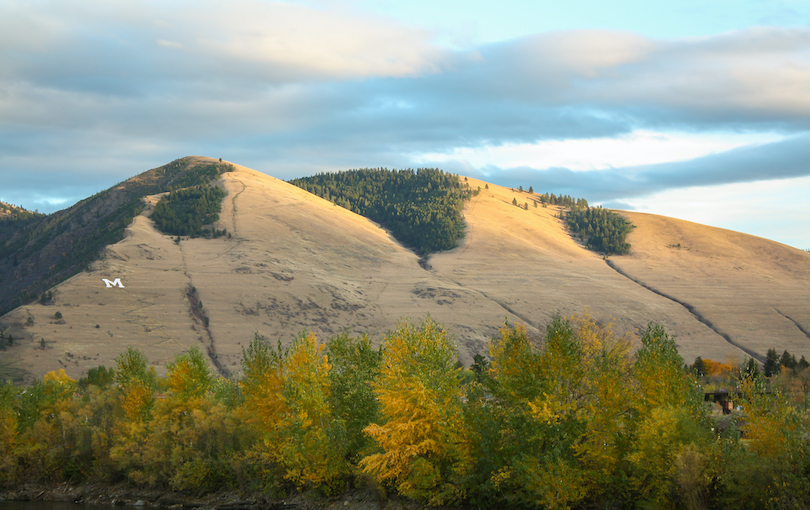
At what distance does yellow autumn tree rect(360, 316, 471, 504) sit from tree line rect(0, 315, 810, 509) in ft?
0.44

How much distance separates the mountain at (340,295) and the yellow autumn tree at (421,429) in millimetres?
70228

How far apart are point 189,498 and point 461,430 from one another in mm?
29199

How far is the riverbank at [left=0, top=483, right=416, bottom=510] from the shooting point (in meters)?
49.3

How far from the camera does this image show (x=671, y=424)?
3678 cm

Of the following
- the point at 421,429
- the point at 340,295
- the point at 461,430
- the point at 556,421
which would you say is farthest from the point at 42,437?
the point at 340,295

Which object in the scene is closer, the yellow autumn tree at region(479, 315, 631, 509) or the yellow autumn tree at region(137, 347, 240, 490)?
the yellow autumn tree at region(479, 315, 631, 509)

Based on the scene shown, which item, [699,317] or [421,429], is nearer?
[421,429]

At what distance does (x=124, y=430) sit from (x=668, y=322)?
416 feet

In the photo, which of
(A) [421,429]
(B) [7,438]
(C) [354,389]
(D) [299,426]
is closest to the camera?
(A) [421,429]

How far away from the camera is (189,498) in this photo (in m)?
57.3

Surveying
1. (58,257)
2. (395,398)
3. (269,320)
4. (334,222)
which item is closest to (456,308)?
(269,320)

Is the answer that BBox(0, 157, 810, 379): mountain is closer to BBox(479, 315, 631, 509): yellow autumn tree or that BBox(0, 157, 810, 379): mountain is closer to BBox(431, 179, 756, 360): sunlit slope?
BBox(431, 179, 756, 360): sunlit slope

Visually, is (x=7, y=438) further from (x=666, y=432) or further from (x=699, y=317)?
(x=699, y=317)

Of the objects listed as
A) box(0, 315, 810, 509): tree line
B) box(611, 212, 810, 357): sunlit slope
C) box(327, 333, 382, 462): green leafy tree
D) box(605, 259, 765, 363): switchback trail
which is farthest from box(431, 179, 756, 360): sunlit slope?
box(0, 315, 810, 509): tree line
